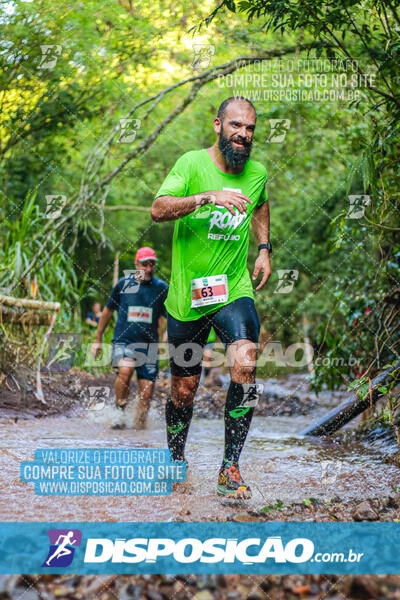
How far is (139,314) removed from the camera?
22.5ft

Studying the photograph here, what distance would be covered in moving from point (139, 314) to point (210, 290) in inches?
135

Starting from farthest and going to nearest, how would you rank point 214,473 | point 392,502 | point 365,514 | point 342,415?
point 342,415, point 214,473, point 392,502, point 365,514

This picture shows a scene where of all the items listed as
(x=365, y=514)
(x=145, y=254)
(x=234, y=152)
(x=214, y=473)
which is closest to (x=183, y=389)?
(x=214, y=473)

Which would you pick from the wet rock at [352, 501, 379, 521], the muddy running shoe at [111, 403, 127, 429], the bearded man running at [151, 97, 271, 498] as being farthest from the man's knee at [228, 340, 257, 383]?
the muddy running shoe at [111, 403, 127, 429]

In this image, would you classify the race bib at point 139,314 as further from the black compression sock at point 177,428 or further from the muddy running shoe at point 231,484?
the muddy running shoe at point 231,484

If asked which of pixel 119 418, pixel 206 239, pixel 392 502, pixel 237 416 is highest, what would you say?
pixel 206 239

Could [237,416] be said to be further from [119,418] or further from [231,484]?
[119,418]

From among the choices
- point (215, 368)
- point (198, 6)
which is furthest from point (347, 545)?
point (215, 368)

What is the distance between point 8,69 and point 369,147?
5.71 metres

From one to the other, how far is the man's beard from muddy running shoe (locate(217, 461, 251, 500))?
158 centimetres

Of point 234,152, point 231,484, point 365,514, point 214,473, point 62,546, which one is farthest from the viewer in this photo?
point 214,473

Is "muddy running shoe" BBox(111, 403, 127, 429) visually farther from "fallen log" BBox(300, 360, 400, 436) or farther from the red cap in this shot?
"fallen log" BBox(300, 360, 400, 436)

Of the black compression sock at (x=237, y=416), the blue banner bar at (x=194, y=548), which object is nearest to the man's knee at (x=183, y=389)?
the black compression sock at (x=237, y=416)

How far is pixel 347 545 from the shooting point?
2453 mm
